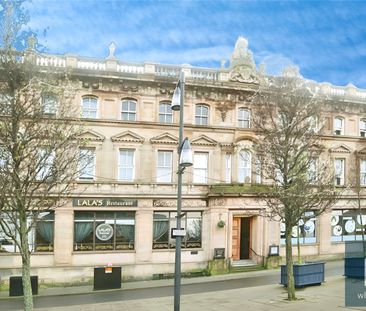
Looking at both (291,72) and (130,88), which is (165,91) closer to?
(130,88)

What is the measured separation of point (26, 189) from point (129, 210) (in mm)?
13003

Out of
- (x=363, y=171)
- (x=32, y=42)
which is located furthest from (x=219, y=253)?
(x=32, y=42)

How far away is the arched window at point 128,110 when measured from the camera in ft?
82.2

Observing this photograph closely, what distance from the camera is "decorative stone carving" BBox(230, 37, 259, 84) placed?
27156 mm

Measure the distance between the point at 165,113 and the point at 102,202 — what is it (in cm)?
705

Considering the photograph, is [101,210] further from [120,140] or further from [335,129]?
[335,129]

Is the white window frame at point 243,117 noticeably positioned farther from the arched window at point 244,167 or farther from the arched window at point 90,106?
the arched window at point 90,106

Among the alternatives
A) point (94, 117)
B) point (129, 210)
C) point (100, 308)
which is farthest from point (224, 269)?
point (94, 117)

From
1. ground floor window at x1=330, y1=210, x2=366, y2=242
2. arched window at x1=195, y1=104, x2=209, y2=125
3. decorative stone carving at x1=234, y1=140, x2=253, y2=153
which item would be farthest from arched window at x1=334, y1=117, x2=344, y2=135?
arched window at x1=195, y1=104, x2=209, y2=125

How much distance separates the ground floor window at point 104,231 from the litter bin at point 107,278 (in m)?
3.20

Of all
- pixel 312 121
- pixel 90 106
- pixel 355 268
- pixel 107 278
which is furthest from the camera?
pixel 90 106

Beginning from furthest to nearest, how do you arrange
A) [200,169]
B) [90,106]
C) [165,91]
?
[200,169], [165,91], [90,106]

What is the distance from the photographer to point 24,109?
1183cm

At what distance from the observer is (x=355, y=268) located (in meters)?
18.0
